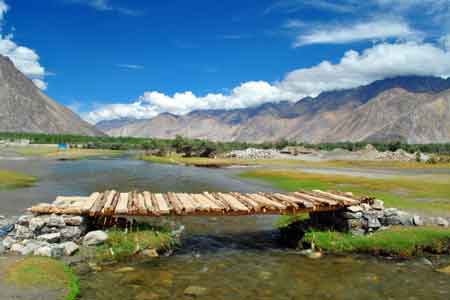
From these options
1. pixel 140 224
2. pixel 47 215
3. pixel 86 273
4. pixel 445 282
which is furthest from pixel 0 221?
pixel 445 282

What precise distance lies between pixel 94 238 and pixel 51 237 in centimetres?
160

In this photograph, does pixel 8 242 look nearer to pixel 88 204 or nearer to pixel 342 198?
pixel 88 204

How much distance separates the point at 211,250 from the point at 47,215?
23.2 ft

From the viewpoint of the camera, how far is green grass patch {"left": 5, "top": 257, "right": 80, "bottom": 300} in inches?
425

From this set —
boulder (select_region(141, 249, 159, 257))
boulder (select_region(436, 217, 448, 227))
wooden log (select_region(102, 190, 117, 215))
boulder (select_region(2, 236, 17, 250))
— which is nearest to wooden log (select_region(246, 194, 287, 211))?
boulder (select_region(141, 249, 159, 257))

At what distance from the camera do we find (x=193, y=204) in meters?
16.7

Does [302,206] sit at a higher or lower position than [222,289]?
higher

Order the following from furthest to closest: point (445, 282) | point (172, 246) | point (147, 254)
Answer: point (172, 246) < point (147, 254) < point (445, 282)

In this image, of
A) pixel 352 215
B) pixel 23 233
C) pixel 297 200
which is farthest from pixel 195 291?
pixel 352 215

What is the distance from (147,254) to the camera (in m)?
15.1

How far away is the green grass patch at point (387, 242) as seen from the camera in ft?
53.0

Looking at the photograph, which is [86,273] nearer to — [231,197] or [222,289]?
[222,289]

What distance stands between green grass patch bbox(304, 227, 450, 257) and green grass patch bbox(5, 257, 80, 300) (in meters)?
10.2

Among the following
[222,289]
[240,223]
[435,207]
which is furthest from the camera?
[435,207]
